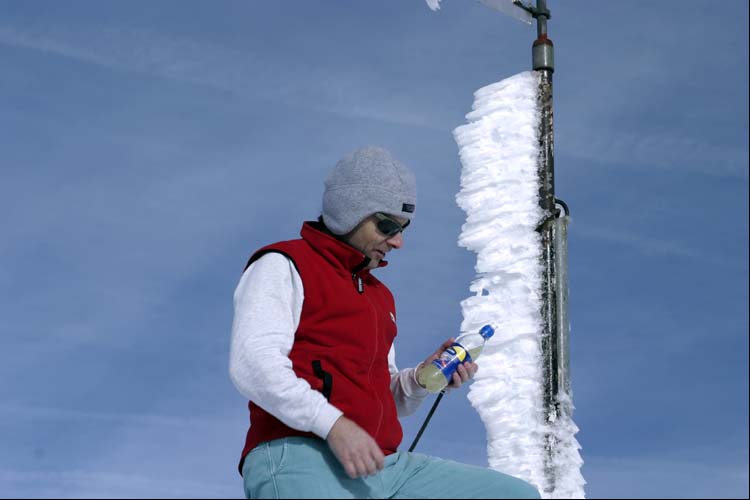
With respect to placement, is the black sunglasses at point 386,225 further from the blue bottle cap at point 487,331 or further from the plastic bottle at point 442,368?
the blue bottle cap at point 487,331

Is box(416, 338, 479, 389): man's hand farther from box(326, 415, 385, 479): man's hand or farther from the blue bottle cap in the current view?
box(326, 415, 385, 479): man's hand

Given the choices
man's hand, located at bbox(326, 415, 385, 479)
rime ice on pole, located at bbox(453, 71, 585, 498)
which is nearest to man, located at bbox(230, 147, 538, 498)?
man's hand, located at bbox(326, 415, 385, 479)

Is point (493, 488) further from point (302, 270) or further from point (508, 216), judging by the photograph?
point (508, 216)

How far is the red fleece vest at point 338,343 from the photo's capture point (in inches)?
110

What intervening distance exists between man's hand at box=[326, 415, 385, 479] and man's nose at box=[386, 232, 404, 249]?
0.78 m

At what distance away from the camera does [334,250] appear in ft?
9.85

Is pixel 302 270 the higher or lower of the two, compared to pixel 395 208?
lower

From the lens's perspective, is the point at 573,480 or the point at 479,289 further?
the point at 479,289

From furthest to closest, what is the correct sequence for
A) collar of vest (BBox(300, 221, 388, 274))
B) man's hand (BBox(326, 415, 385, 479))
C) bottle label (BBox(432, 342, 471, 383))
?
bottle label (BBox(432, 342, 471, 383)) < collar of vest (BBox(300, 221, 388, 274)) < man's hand (BBox(326, 415, 385, 479))

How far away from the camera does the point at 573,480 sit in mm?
3914

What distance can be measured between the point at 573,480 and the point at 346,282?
5.50ft

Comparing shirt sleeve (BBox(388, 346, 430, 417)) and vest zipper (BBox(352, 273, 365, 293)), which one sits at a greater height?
vest zipper (BBox(352, 273, 365, 293))

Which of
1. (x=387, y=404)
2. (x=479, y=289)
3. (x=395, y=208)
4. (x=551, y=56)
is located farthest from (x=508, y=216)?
(x=387, y=404)

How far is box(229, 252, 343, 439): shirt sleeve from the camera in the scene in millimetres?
2557
